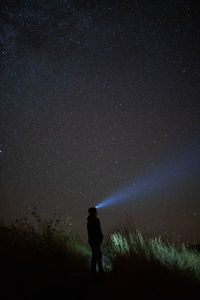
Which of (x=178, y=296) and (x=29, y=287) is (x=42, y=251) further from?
(x=178, y=296)

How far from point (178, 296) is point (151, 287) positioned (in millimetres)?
481

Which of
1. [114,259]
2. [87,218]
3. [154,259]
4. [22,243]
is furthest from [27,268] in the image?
[154,259]

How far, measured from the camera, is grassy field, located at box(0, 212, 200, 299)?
11.6 ft

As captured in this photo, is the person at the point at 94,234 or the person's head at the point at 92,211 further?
the person's head at the point at 92,211

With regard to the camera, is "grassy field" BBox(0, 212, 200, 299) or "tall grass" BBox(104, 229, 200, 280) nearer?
"grassy field" BBox(0, 212, 200, 299)

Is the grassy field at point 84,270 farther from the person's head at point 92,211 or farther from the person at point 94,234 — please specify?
the person's head at point 92,211

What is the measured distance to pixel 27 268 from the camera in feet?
14.7

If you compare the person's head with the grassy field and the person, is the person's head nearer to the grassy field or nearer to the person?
the person

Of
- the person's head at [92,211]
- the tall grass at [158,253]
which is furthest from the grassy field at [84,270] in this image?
the person's head at [92,211]

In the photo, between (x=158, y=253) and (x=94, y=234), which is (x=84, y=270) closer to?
(x=94, y=234)

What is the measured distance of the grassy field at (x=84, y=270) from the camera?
354 centimetres

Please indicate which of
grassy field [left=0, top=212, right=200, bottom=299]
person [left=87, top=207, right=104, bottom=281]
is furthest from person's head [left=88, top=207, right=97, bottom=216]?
grassy field [left=0, top=212, right=200, bottom=299]

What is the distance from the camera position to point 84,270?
5375 mm

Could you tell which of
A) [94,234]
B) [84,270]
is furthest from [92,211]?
[84,270]
